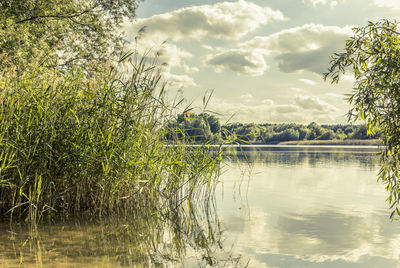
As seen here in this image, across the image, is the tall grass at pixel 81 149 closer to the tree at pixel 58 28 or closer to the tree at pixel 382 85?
the tree at pixel 382 85

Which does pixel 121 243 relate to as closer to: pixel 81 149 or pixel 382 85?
pixel 81 149

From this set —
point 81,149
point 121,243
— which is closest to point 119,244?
point 121,243

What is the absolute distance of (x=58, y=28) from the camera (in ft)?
45.0

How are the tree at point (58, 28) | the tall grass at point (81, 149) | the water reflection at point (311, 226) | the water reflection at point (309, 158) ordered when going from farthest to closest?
1. the water reflection at point (309, 158)
2. the tree at point (58, 28)
3. the tall grass at point (81, 149)
4. the water reflection at point (311, 226)

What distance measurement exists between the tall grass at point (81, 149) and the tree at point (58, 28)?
563cm

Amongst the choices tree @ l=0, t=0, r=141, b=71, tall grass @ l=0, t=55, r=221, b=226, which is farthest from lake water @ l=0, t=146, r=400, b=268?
tree @ l=0, t=0, r=141, b=71

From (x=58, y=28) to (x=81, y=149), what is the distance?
1067 cm

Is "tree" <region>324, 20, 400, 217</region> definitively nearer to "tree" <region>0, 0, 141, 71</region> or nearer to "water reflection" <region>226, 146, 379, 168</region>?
"water reflection" <region>226, 146, 379, 168</region>

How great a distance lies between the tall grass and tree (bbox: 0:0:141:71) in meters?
5.63

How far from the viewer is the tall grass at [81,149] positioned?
4738 millimetres

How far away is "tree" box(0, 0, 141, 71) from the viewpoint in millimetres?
11383

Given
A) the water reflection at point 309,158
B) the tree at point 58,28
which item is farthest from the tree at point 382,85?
the tree at point 58,28

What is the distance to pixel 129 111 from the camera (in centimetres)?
509

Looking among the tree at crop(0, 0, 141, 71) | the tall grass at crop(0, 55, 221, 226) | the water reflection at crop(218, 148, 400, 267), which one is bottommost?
the water reflection at crop(218, 148, 400, 267)
